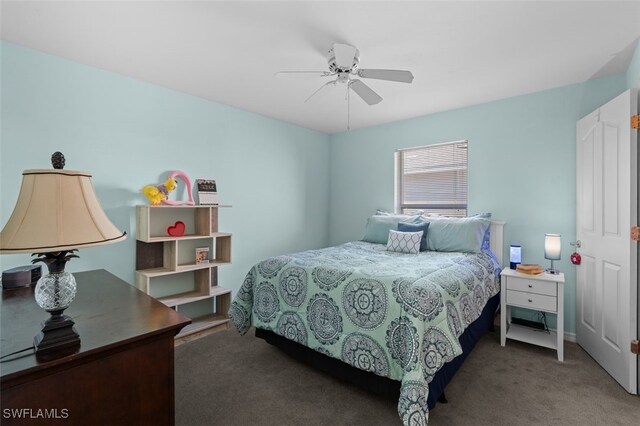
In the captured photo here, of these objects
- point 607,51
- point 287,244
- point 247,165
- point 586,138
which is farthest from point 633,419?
point 247,165

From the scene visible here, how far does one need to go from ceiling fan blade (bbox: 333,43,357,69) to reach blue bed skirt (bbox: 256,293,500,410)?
6.89 ft

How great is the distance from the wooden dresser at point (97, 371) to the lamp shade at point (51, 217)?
0.34 meters

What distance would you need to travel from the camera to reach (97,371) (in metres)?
0.96

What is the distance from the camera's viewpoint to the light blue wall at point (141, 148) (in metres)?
2.27

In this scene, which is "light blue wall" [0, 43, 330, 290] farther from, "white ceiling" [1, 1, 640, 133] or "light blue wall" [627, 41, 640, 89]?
"light blue wall" [627, 41, 640, 89]

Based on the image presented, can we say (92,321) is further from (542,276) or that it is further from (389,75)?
(542,276)

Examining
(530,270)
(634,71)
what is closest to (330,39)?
(634,71)

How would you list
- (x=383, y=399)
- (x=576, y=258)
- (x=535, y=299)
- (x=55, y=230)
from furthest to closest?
(x=576, y=258) < (x=535, y=299) < (x=383, y=399) < (x=55, y=230)

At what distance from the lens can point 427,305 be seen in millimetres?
1734

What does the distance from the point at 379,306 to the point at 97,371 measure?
140cm

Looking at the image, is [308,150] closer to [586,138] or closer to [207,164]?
[207,164]

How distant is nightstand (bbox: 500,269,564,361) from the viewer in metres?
2.49

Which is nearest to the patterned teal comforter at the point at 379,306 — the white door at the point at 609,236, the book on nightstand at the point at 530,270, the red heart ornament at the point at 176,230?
the book on nightstand at the point at 530,270

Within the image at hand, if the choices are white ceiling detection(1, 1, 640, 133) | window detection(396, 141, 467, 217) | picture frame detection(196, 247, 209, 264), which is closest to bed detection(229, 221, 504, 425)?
picture frame detection(196, 247, 209, 264)
